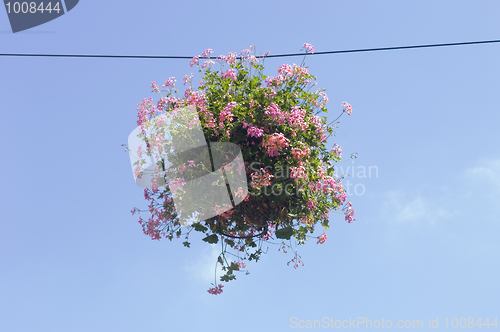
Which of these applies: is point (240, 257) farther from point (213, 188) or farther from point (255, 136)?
point (255, 136)

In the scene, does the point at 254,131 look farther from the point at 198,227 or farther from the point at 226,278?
the point at 226,278

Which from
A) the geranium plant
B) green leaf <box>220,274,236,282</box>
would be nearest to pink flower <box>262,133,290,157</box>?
the geranium plant

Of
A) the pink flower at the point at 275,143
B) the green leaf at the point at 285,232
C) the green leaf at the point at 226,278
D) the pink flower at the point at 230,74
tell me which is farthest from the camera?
the green leaf at the point at 226,278

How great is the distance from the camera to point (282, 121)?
11.4 feet

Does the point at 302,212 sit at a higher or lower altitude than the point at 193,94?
lower

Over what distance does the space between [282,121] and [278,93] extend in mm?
349

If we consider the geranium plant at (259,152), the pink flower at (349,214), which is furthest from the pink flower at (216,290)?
the pink flower at (349,214)

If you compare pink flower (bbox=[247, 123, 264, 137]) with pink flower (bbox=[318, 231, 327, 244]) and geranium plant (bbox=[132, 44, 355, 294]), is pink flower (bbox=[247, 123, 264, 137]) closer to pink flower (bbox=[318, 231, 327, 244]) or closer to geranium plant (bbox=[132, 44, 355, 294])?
geranium plant (bbox=[132, 44, 355, 294])

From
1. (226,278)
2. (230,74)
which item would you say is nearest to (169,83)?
(230,74)

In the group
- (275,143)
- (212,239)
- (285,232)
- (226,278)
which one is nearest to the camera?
(275,143)

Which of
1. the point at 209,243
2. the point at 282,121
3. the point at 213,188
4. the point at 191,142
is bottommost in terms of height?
the point at 209,243

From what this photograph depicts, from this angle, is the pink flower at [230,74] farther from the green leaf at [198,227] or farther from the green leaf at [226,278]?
the green leaf at [226,278]

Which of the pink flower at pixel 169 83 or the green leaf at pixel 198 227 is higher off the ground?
the pink flower at pixel 169 83

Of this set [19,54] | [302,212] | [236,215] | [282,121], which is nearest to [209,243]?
[236,215]
